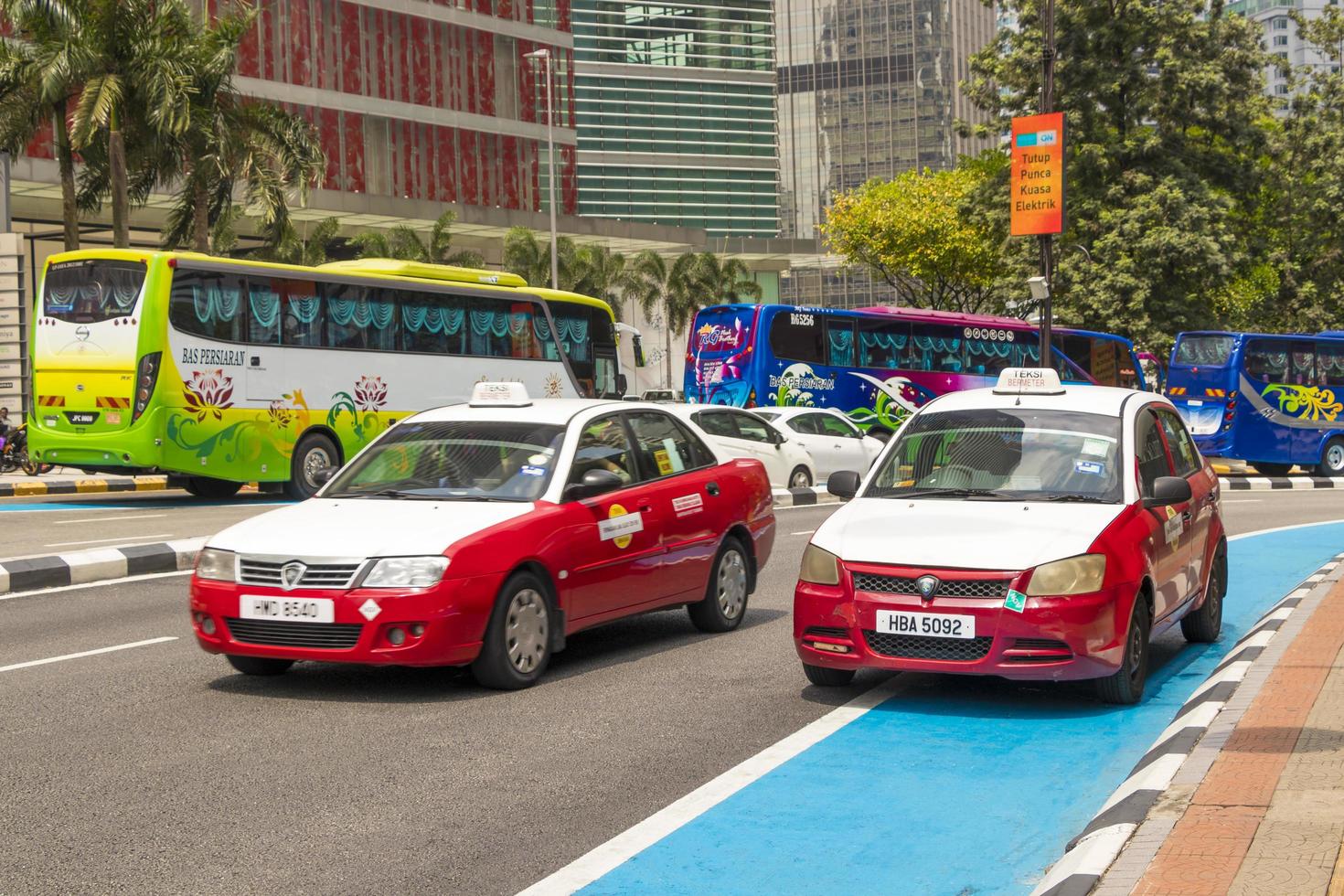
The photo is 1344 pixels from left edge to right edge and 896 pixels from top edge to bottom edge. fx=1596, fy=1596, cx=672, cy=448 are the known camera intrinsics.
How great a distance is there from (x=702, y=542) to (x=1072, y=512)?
278 centimetres

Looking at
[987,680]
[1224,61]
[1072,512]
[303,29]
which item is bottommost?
[987,680]

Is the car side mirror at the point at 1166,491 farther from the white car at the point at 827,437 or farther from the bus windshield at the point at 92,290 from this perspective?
the white car at the point at 827,437

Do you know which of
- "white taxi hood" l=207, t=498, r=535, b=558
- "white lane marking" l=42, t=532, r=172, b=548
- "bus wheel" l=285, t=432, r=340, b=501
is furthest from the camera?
"bus wheel" l=285, t=432, r=340, b=501

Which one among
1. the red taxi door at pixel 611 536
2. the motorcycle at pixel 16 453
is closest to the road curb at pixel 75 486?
the motorcycle at pixel 16 453

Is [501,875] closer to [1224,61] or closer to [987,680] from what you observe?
[987,680]

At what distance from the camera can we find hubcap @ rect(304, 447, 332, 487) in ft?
77.4

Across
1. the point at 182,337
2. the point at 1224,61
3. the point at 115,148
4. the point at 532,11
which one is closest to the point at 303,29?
the point at 532,11

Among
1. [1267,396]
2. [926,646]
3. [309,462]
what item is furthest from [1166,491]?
[1267,396]

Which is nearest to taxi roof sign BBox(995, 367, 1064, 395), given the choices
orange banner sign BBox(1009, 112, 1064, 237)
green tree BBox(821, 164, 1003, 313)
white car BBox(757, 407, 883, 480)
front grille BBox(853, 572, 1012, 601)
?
front grille BBox(853, 572, 1012, 601)

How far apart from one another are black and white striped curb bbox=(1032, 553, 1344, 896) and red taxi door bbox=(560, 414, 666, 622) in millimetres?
3138

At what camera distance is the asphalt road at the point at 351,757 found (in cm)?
515

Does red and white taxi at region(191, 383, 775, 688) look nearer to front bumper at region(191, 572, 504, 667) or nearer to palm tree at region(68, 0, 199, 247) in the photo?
front bumper at region(191, 572, 504, 667)

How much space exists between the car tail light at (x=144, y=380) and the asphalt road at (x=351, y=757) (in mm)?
10974

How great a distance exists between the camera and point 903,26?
528 feet
